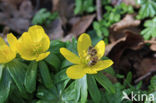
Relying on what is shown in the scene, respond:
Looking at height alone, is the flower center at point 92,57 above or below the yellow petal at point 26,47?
below

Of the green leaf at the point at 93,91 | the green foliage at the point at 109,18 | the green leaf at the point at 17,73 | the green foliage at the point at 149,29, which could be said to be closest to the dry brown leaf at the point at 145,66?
the green foliage at the point at 149,29

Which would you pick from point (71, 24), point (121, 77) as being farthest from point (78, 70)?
point (71, 24)

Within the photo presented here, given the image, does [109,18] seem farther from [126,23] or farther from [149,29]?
[149,29]

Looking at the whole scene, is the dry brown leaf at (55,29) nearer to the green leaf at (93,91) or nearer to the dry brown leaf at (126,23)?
the dry brown leaf at (126,23)

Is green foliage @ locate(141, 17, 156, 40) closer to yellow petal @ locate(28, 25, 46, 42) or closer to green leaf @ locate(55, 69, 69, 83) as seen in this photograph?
green leaf @ locate(55, 69, 69, 83)

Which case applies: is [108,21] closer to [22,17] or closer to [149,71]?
[149,71]

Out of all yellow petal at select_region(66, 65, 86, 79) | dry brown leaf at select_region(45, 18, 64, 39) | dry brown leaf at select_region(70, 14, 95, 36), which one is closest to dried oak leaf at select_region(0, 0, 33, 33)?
dry brown leaf at select_region(45, 18, 64, 39)
